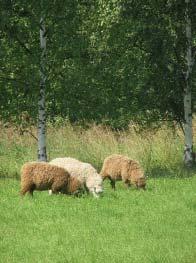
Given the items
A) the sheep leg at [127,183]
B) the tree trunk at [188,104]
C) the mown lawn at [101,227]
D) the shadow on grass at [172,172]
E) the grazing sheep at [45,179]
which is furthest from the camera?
the tree trunk at [188,104]

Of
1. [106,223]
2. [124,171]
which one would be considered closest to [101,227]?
[106,223]

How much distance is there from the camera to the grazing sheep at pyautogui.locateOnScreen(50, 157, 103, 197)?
1564 cm

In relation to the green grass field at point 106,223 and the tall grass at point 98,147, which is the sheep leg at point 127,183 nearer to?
the green grass field at point 106,223

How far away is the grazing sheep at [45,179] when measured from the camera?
50.0 ft

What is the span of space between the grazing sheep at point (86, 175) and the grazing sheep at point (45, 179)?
37 cm

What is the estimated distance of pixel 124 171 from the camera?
17328 mm

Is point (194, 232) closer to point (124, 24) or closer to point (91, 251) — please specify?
point (91, 251)

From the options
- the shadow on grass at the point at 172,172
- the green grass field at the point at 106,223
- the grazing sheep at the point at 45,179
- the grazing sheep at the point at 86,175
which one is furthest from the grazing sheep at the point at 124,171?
the shadow on grass at the point at 172,172

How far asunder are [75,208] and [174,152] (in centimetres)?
981

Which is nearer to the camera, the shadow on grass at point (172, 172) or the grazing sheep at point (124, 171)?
the grazing sheep at point (124, 171)

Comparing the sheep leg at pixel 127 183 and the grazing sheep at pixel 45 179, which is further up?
the grazing sheep at pixel 45 179

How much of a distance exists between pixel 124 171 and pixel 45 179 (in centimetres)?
281

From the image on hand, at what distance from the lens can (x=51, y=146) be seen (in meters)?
24.8

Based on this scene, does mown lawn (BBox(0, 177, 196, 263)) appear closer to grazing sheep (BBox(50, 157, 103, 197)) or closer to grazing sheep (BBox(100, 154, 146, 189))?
grazing sheep (BBox(50, 157, 103, 197))
